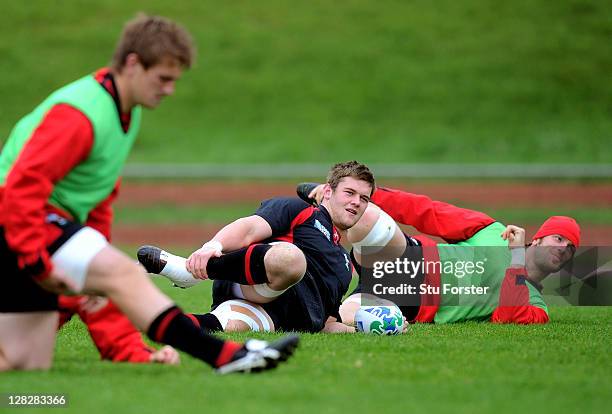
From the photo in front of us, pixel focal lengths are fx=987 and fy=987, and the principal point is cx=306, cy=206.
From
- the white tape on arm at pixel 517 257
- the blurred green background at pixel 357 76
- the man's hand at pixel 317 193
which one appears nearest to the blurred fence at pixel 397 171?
the blurred green background at pixel 357 76

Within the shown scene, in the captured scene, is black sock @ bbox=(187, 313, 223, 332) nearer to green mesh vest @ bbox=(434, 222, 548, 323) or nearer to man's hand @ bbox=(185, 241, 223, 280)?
man's hand @ bbox=(185, 241, 223, 280)

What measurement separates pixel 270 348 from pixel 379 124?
2243cm

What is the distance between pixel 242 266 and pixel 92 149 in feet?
6.02

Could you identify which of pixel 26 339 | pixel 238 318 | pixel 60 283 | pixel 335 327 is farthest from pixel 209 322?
pixel 60 283

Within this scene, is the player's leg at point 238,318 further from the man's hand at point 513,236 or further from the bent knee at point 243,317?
the man's hand at point 513,236

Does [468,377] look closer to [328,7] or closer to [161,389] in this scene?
[161,389]

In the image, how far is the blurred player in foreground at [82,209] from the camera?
167 inches

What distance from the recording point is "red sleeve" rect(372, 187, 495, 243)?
7902 millimetres

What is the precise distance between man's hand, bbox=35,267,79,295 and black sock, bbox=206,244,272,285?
1.72 m

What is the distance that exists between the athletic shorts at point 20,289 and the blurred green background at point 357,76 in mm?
19081

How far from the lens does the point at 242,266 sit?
602 cm

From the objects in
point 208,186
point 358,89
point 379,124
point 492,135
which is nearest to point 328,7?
point 358,89

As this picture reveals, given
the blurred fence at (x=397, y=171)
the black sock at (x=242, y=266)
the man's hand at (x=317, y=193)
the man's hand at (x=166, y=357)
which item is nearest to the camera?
the man's hand at (x=166, y=357)

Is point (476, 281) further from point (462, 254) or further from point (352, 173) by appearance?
point (352, 173)
